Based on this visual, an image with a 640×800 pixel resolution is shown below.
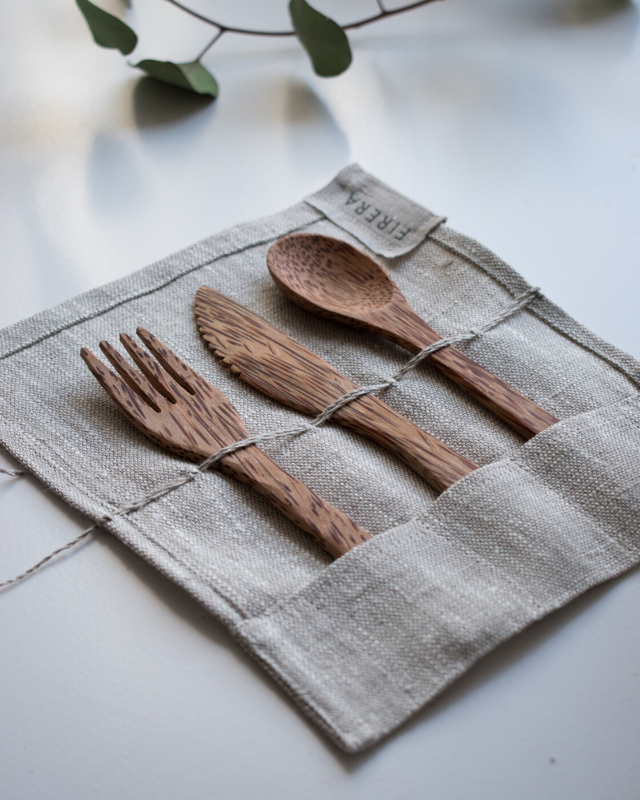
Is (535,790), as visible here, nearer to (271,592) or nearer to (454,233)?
(271,592)

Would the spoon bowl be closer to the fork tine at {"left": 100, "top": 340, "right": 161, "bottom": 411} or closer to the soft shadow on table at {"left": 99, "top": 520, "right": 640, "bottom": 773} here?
the fork tine at {"left": 100, "top": 340, "right": 161, "bottom": 411}

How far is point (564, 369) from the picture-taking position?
0.55 meters

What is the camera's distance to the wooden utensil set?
0.47m

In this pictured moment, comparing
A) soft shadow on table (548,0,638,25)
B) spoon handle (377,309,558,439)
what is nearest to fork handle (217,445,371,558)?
spoon handle (377,309,558,439)

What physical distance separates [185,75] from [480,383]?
565 mm

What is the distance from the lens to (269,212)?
74 centimetres

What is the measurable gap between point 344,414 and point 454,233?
0.82 feet

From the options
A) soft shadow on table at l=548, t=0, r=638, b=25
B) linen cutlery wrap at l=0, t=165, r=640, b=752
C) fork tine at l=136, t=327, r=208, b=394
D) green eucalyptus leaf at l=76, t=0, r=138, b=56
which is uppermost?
green eucalyptus leaf at l=76, t=0, r=138, b=56

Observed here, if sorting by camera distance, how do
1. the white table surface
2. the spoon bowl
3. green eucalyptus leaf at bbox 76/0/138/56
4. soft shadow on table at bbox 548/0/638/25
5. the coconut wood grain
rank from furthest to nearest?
1. soft shadow on table at bbox 548/0/638/25
2. green eucalyptus leaf at bbox 76/0/138/56
3. the spoon bowl
4. the coconut wood grain
5. the white table surface

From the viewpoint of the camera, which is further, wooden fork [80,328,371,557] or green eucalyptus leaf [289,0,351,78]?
green eucalyptus leaf [289,0,351,78]

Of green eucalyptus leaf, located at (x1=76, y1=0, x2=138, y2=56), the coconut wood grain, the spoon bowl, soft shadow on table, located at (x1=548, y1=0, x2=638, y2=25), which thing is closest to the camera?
the coconut wood grain

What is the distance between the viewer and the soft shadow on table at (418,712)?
0.38 m

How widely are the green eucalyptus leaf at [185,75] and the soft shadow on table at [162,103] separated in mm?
11

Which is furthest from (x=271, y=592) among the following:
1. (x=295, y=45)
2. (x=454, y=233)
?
(x=295, y=45)
